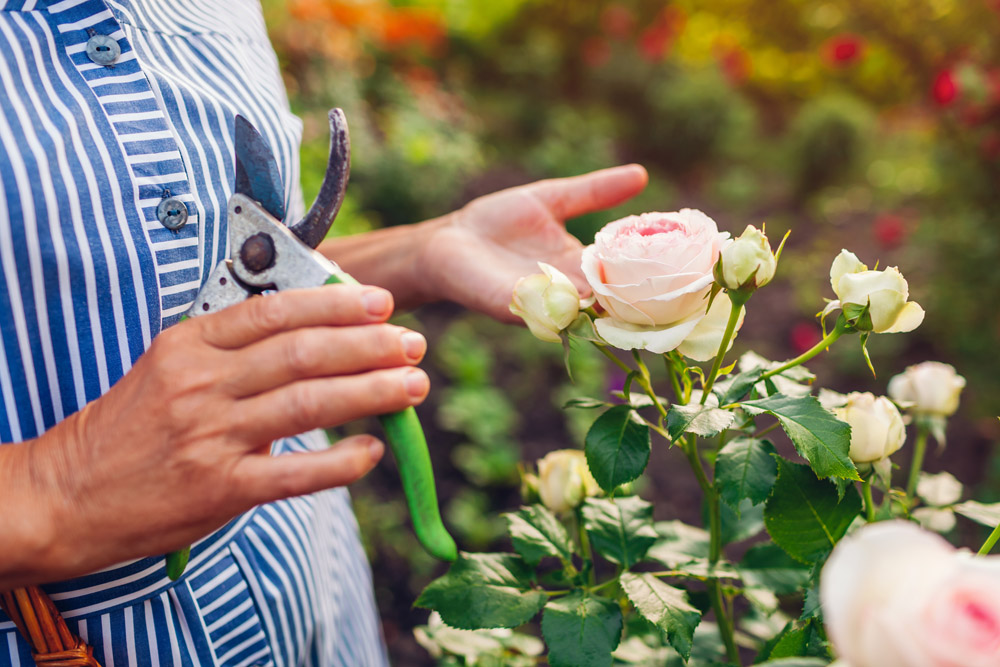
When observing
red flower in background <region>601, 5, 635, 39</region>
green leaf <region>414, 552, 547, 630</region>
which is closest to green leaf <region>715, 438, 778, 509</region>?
green leaf <region>414, 552, 547, 630</region>

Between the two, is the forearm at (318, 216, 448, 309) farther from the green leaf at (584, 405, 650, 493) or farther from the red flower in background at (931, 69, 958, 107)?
the red flower in background at (931, 69, 958, 107)

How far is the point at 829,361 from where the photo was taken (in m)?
3.59

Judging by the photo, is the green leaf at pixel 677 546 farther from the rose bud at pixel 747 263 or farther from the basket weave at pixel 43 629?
the basket weave at pixel 43 629

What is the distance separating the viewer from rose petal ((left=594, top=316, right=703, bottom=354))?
627 mm

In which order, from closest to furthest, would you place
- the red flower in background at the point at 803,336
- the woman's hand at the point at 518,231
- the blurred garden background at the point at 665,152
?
the woman's hand at the point at 518,231 < the blurred garden background at the point at 665,152 < the red flower in background at the point at 803,336

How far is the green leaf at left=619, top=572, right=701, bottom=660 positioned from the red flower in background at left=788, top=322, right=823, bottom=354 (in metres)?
2.99

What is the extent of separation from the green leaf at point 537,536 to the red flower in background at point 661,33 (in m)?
6.59

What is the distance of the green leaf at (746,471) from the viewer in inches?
25.6

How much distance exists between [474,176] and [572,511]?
14.5ft

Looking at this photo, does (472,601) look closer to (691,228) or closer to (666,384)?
(691,228)

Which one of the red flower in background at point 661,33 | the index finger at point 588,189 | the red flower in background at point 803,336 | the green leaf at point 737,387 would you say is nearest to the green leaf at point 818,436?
the green leaf at point 737,387

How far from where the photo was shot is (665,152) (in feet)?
19.5

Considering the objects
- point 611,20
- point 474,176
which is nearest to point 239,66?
point 474,176

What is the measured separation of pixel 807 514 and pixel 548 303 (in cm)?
34
